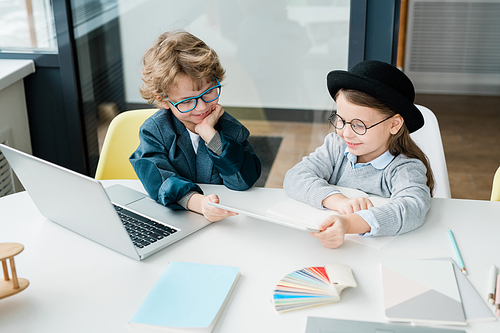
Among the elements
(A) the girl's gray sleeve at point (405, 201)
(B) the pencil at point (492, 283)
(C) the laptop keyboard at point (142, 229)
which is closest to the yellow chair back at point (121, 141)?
(C) the laptop keyboard at point (142, 229)

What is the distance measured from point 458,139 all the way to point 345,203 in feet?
8.92

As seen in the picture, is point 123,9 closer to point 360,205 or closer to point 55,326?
point 360,205

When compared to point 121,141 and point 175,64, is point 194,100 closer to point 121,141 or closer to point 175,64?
point 175,64

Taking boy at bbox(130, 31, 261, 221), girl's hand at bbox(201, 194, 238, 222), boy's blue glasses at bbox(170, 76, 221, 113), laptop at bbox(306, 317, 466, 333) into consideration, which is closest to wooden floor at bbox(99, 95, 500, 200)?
boy at bbox(130, 31, 261, 221)

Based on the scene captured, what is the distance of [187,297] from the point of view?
33.0 inches

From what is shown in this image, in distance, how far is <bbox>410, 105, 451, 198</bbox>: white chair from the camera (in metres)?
1.51

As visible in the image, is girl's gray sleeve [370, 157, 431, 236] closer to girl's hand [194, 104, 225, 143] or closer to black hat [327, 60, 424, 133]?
black hat [327, 60, 424, 133]

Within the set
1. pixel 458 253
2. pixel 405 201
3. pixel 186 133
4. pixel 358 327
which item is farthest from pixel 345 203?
pixel 186 133

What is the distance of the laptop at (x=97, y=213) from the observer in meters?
0.90

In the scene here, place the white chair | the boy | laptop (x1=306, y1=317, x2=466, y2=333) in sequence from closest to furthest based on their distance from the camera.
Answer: laptop (x1=306, y1=317, x2=466, y2=333), the boy, the white chair

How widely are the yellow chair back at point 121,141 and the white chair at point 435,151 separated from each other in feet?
2.97

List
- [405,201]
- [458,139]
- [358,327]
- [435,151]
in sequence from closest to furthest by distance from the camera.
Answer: [358,327]
[405,201]
[435,151]
[458,139]

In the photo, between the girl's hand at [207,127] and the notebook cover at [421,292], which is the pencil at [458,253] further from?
the girl's hand at [207,127]

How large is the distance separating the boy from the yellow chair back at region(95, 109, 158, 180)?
0.22m
